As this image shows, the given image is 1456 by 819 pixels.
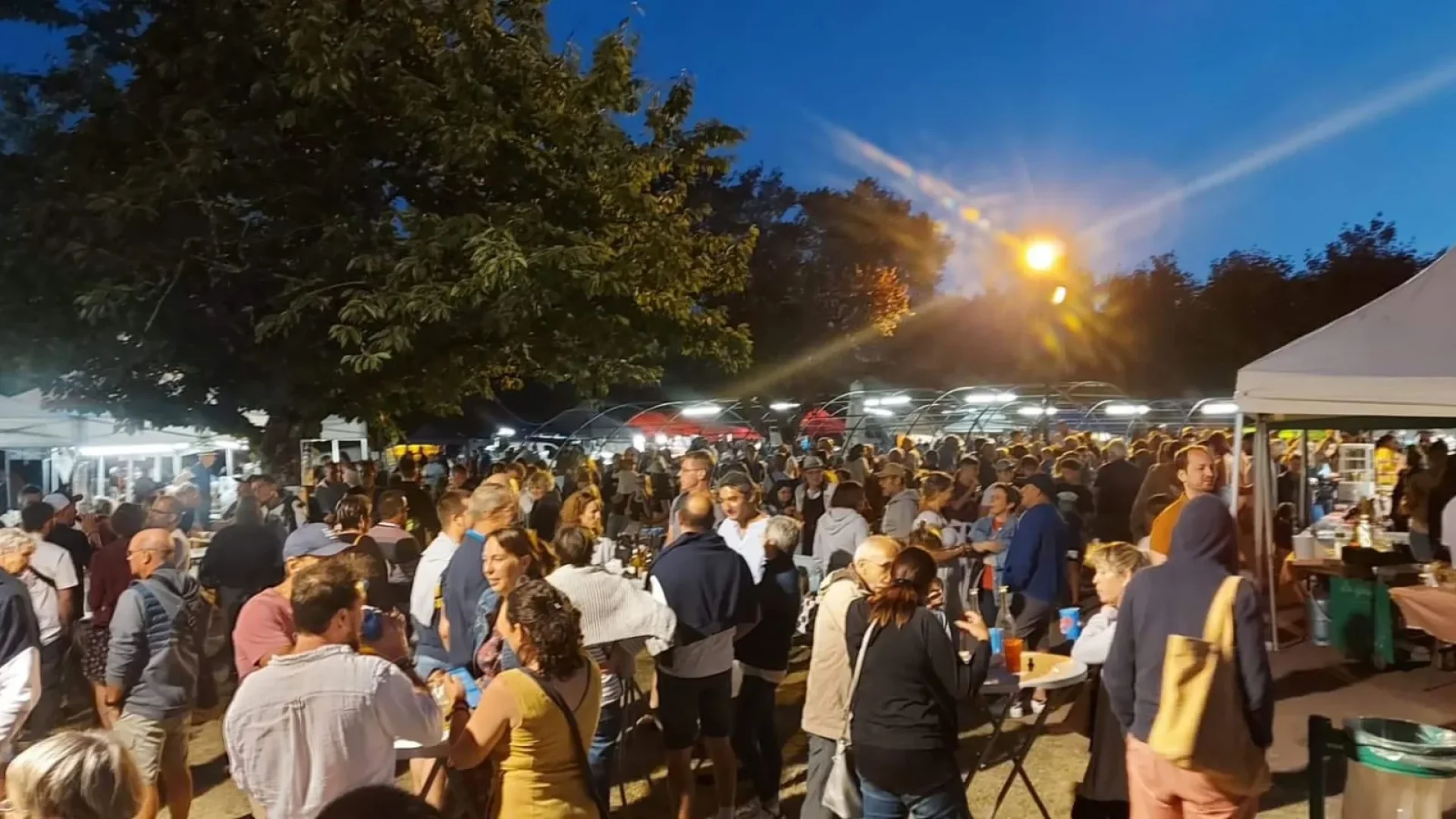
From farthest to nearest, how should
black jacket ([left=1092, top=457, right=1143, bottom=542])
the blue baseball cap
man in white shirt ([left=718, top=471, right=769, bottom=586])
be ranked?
black jacket ([left=1092, top=457, right=1143, bottom=542]), man in white shirt ([left=718, top=471, right=769, bottom=586]), the blue baseball cap

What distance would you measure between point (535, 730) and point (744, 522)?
11.3 feet

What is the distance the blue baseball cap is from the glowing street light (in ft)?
17.2

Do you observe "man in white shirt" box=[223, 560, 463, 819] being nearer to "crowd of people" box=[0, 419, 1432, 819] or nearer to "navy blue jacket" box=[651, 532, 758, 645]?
"crowd of people" box=[0, 419, 1432, 819]

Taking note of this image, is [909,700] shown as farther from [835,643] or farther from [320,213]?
[320,213]

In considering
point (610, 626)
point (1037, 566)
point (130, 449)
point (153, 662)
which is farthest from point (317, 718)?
point (130, 449)

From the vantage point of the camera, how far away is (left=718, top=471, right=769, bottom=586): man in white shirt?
19.6ft

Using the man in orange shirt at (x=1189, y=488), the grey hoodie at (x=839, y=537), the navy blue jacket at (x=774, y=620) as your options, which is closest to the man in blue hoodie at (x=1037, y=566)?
the man in orange shirt at (x=1189, y=488)

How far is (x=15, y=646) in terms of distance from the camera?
14.1 feet

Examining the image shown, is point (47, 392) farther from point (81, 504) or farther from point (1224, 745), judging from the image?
point (1224, 745)

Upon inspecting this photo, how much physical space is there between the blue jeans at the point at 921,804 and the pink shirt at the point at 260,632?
2395mm

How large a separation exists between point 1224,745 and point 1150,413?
22.2m

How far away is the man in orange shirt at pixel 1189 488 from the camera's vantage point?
6.25 metres

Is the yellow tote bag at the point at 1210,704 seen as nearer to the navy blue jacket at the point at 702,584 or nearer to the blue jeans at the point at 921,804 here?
the blue jeans at the point at 921,804

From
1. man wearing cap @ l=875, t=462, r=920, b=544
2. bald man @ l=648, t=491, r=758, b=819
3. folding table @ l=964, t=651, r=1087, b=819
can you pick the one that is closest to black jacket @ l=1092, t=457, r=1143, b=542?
man wearing cap @ l=875, t=462, r=920, b=544
